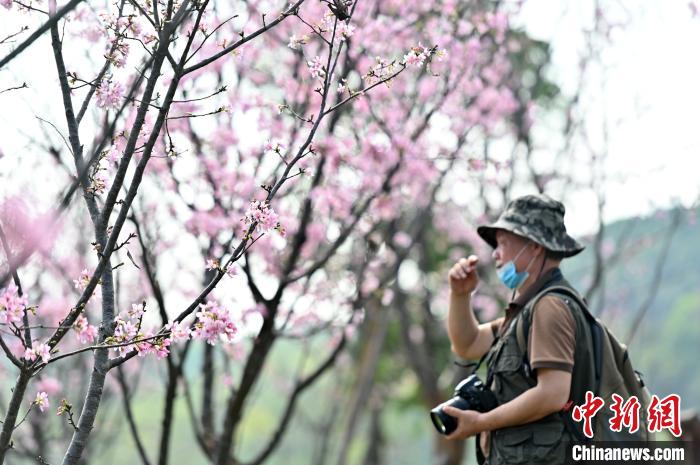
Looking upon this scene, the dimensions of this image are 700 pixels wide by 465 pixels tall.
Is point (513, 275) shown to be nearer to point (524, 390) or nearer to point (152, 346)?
point (524, 390)

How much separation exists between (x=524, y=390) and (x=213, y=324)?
3.77 feet

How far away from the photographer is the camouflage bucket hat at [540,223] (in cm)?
328

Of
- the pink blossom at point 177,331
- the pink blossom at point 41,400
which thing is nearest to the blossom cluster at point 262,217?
the pink blossom at point 177,331

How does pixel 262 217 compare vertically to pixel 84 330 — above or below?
above

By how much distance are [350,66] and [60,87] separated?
2548 millimetres

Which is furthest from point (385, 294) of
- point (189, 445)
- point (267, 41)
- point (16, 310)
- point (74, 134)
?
point (189, 445)

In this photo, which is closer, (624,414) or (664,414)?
(624,414)

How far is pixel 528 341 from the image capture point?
303 cm

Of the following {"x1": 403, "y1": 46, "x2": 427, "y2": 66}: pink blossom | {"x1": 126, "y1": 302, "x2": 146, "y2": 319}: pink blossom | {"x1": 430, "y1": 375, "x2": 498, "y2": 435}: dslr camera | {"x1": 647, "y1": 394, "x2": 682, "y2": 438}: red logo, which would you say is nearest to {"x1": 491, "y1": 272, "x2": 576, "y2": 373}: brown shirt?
{"x1": 430, "y1": 375, "x2": 498, "y2": 435}: dslr camera

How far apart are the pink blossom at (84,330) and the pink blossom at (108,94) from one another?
0.73 metres

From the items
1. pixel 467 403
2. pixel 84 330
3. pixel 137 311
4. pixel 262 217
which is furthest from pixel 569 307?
pixel 84 330

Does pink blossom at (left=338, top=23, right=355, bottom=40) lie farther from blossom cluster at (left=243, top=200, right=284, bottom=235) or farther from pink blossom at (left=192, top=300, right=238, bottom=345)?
pink blossom at (left=192, top=300, right=238, bottom=345)

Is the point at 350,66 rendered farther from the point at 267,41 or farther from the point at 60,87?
the point at 60,87

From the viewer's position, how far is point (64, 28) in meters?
2.84
